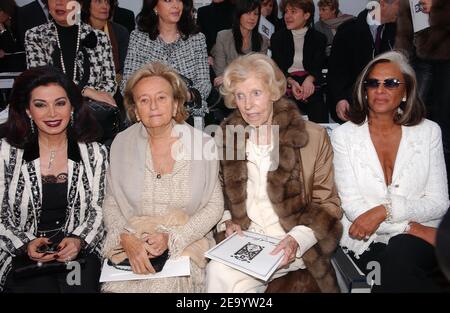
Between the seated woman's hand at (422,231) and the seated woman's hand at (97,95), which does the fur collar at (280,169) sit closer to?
the seated woman's hand at (422,231)

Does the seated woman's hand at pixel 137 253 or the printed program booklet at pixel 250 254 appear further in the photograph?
the seated woman's hand at pixel 137 253

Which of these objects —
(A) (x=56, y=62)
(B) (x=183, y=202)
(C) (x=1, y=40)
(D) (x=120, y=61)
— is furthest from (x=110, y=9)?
(B) (x=183, y=202)

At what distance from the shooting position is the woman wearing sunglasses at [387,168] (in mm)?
2453

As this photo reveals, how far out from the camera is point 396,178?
254cm

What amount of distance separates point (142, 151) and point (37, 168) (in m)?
0.63

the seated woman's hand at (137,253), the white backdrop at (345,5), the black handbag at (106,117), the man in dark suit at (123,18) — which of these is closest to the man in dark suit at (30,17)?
the man in dark suit at (123,18)

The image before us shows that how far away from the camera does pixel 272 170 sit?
2.46 metres

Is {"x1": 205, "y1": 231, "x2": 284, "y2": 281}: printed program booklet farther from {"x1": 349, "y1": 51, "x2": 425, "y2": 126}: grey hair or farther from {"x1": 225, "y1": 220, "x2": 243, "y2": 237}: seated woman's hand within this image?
{"x1": 349, "y1": 51, "x2": 425, "y2": 126}: grey hair

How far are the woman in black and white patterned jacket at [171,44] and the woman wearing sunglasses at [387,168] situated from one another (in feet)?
4.39

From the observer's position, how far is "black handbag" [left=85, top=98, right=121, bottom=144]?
9.86 ft

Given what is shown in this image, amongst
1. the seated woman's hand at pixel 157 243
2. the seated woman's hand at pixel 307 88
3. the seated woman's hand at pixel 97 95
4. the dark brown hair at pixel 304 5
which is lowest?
the seated woman's hand at pixel 157 243

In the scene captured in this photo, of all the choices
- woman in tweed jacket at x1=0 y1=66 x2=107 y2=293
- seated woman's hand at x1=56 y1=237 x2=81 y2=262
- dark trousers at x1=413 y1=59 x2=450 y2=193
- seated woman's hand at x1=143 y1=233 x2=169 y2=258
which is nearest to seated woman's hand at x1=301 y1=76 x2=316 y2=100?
dark trousers at x1=413 y1=59 x2=450 y2=193

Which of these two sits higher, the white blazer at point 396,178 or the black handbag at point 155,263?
the white blazer at point 396,178
